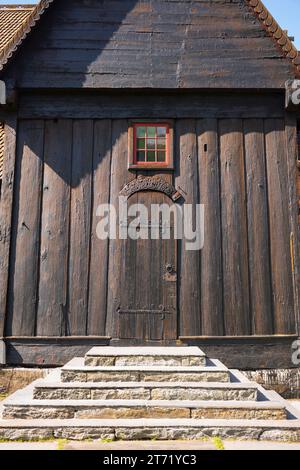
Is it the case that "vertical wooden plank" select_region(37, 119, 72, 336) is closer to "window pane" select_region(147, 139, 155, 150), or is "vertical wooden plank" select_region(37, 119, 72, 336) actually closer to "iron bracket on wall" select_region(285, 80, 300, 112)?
"window pane" select_region(147, 139, 155, 150)

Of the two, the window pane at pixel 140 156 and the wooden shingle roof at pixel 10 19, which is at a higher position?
the wooden shingle roof at pixel 10 19

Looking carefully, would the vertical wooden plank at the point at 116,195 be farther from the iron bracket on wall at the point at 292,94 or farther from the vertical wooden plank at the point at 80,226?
the iron bracket on wall at the point at 292,94

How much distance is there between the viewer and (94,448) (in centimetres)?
334

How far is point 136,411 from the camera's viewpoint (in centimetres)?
380

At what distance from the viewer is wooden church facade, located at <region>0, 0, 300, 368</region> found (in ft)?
20.4

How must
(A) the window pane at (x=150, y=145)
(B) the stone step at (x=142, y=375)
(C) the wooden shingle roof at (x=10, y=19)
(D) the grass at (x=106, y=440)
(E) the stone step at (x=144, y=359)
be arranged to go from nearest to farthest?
(D) the grass at (x=106, y=440) < (B) the stone step at (x=142, y=375) < (E) the stone step at (x=144, y=359) < (A) the window pane at (x=150, y=145) < (C) the wooden shingle roof at (x=10, y=19)

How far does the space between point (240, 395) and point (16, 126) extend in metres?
5.22

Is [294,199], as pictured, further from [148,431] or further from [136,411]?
[148,431]

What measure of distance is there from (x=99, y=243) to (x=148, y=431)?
132 inches

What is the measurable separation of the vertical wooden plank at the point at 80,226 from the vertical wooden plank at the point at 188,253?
1.42 m

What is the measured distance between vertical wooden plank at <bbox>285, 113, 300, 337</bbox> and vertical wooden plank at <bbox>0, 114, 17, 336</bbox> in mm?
4350

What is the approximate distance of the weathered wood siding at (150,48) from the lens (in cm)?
667

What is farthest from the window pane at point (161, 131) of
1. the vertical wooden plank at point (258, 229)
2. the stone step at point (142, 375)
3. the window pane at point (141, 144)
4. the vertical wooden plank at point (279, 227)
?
the stone step at point (142, 375)

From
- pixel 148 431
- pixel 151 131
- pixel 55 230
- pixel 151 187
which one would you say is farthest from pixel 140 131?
pixel 148 431
